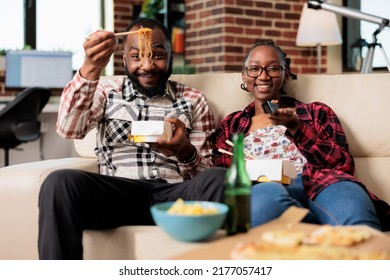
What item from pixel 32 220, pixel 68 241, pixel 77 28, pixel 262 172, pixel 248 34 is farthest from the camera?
pixel 77 28

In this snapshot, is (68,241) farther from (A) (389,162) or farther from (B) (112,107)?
(A) (389,162)

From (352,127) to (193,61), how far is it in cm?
270

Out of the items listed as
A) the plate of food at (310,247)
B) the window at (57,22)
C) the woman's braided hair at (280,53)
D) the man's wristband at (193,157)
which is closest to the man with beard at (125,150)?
the man's wristband at (193,157)

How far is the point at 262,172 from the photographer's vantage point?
1.79 meters

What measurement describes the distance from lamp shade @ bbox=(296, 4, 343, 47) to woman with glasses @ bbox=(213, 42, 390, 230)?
2.29m

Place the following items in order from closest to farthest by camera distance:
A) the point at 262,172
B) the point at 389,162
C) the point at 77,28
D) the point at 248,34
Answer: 1. the point at 262,172
2. the point at 389,162
3. the point at 248,34
4. the point at 77,28

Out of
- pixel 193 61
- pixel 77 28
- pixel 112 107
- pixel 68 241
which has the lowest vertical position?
pixel 68 241

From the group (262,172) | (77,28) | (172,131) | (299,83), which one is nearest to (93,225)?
(172,131)

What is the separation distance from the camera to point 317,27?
4551 millimetres

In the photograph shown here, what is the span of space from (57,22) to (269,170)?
4567mm

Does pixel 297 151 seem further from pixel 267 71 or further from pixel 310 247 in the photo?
pixel 310 247

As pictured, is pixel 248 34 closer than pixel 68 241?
No

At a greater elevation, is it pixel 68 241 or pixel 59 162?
pixel 59 162

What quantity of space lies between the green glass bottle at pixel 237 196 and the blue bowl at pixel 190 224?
0.03 meters
